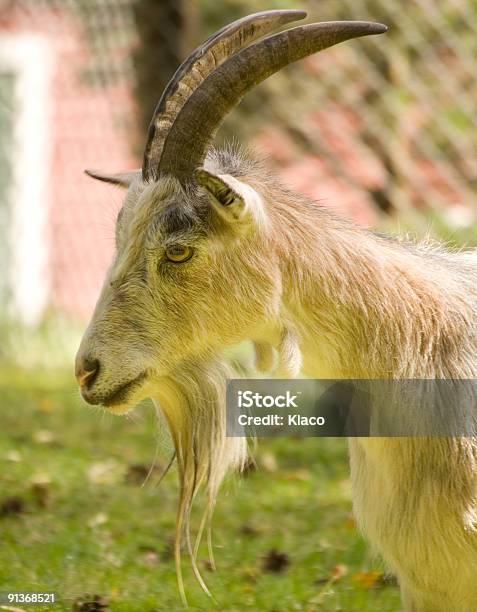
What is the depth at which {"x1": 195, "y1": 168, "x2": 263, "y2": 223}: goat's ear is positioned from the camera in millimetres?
2656

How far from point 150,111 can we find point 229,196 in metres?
5.34

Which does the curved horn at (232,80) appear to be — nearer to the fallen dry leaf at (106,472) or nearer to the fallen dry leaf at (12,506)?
the fallen dry leaf at (12,506)

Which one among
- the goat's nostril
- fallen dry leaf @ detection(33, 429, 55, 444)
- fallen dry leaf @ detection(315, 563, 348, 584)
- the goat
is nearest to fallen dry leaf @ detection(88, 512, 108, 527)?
fallen dry leaf @ detection(315, 563, 348, 584)

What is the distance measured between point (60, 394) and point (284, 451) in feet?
6.15

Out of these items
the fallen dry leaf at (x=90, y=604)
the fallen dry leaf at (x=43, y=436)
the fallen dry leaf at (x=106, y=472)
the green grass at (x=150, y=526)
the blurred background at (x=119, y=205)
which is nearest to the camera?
the fallen dry leaf at (x=90, y=604)

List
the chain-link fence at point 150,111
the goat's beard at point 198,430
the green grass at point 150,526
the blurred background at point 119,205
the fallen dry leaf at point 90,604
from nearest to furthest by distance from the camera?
1. the goat's beard at point 198,430
2. the fallen dry leaf at point 90,604
3. the green grass at point 150,526
4. the blurred background at point 119,205
5. the chain-link fence at point 150,111

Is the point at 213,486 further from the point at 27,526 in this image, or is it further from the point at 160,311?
the point at 27,526

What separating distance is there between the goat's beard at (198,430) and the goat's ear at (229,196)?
1.48ft

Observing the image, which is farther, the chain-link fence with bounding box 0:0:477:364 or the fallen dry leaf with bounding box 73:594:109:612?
the chain-link fence with bounding box 0:0:477:364

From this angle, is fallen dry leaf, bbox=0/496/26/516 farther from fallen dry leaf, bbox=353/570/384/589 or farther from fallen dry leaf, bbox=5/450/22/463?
fallen dry leaf, bbox=353/570/384/589

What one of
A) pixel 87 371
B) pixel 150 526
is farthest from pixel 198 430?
pixel 150 526

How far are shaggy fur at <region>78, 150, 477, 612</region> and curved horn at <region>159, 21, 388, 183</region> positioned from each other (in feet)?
0.35

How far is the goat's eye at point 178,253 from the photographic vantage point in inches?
110

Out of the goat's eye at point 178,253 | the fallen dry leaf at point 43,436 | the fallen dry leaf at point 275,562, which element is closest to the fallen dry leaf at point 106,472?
the fallen dry leaf at point 43,436
